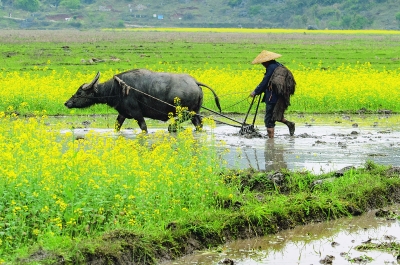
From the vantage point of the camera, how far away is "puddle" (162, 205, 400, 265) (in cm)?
705

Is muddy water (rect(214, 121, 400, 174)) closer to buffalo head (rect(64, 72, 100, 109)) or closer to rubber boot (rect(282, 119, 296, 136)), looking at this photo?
rubber boot (rect(282, 119, 296, 136))

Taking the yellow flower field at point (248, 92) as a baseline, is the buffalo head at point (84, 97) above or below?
above

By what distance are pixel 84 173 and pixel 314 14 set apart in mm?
103405

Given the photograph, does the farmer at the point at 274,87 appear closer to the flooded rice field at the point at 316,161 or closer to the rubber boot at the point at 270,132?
the rubber boot at the point at 270,132

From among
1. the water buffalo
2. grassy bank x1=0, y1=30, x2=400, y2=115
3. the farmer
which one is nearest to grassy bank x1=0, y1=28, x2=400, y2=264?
the farmer

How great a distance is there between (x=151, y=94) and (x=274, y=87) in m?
2.43

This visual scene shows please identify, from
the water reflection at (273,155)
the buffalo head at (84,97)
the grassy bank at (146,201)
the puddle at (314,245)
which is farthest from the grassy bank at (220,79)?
the puddle at (314,245)

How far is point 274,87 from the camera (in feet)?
44.6

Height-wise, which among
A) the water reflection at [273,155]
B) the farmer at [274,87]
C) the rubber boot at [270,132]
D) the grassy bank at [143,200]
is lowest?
the water reflection at [273,155]

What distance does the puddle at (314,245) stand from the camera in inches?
278

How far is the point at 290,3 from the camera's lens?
116 meters

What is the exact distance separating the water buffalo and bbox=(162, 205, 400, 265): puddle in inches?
254

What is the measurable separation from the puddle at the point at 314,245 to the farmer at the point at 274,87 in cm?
521

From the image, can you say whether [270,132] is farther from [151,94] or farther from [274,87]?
[151,94]
